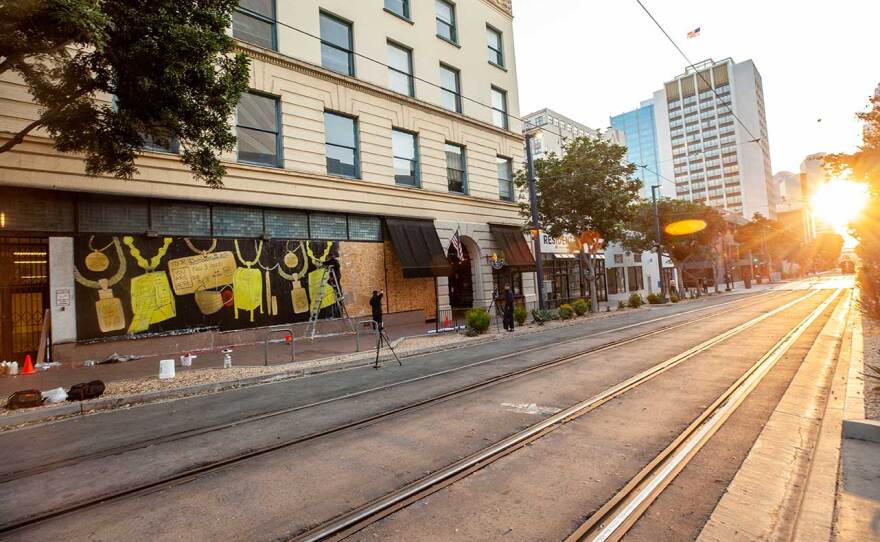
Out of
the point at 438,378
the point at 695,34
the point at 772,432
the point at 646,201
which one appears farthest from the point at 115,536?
the point at 695,34

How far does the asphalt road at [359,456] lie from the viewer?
3352mm

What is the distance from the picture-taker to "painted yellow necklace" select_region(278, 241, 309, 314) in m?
15.8

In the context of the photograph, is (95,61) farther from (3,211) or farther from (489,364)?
(489,364)

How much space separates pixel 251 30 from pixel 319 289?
32.7 ft

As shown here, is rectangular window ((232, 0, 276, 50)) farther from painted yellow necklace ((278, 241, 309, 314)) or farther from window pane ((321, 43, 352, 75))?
painted yellow necklace ((278, 241, 309, 314))

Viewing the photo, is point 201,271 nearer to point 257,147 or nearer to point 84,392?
point 257,147

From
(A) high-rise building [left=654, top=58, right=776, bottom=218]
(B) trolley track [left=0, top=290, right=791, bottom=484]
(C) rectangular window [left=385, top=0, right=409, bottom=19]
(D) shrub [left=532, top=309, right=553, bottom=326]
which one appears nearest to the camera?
(B) trolley track [left=0, top=290, right=791, bottom=484]

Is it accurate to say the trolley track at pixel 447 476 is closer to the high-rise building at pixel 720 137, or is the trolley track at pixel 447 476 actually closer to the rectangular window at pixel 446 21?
the rectangular window at pixel 446 21

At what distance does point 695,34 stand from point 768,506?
204 feet

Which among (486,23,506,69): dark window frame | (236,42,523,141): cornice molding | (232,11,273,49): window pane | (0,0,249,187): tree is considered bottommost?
(0,0,249,187): tree

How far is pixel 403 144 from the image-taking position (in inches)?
803

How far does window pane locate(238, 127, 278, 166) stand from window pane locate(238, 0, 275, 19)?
4.60 metres

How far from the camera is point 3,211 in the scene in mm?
10906

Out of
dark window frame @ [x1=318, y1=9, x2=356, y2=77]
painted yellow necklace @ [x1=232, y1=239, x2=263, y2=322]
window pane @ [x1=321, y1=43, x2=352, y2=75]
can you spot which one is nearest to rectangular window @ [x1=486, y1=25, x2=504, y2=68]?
dark window frame @ [x1=318, y1=9, x2=356, y2=77]
